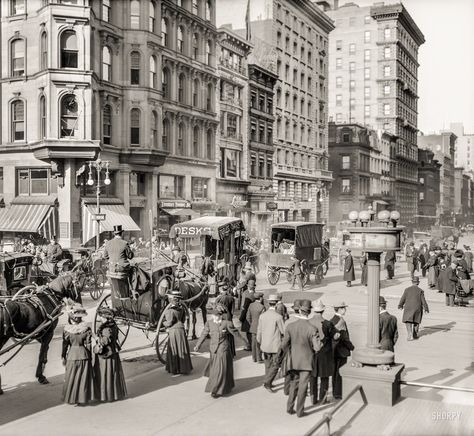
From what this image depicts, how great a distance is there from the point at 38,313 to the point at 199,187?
3621 cm

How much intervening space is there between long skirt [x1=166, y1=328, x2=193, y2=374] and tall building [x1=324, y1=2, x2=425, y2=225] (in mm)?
89857

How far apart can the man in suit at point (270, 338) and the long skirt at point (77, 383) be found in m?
3.38

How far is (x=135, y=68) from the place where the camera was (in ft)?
131

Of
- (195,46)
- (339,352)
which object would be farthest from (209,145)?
(339,352)

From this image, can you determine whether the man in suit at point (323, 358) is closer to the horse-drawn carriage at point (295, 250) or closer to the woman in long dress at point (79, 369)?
the woman in long dress at point (79, 369)

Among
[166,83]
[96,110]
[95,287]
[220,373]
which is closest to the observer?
[220,373]

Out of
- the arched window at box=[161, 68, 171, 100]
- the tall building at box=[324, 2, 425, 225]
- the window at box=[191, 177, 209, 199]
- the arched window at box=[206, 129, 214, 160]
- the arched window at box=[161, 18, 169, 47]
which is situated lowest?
the window at box=[191, 177, 209, 199]

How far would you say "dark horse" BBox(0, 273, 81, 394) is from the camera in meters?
11.2

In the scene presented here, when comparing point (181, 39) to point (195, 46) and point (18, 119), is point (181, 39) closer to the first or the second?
point (195, 46)

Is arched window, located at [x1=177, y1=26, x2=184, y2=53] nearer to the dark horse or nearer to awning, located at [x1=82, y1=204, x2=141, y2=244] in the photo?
awning, located at [x1=82, y1=204, x2=141, y2=244]

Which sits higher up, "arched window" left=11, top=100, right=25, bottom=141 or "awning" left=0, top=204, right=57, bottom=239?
"arched window" left=11, top=100, right=25, bottom=141

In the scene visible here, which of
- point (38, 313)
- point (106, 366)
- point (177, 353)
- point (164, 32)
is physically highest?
point (164, 32)

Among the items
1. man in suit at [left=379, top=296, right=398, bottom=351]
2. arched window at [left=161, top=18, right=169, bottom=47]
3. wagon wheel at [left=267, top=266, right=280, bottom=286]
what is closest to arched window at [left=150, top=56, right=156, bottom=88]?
arched window at [left=161, top=18, right=169, bottom=47]

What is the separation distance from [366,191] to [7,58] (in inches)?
2403
